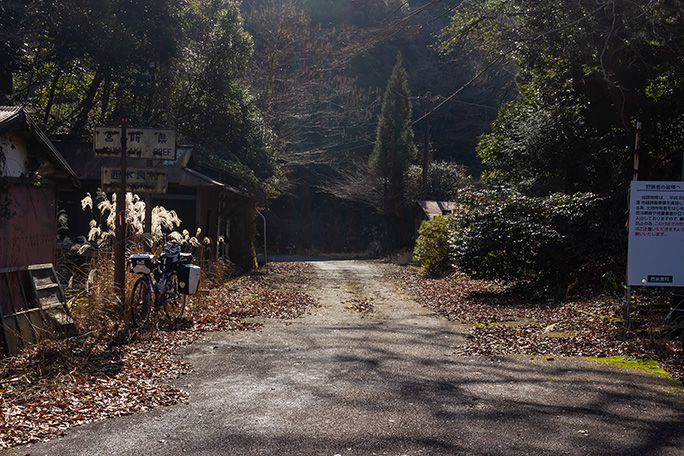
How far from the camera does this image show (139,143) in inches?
400

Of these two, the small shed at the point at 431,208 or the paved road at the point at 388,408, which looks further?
the small shed at the point at 431,208

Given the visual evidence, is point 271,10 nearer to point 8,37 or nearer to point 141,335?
point 8,37

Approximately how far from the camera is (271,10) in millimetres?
37594

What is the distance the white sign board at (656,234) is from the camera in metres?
8.59

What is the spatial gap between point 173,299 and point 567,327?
6540 millimetres

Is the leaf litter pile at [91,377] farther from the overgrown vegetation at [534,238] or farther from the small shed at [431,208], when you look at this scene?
the small shed at [431,208]

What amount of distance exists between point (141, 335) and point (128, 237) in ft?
7.44

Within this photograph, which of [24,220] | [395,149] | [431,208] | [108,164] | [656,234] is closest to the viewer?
[656,234]

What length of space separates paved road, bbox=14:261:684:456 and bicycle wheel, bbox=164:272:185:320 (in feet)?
5.72

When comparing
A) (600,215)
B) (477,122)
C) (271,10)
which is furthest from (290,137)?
(600,215)

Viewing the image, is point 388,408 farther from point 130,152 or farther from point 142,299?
point 130,152

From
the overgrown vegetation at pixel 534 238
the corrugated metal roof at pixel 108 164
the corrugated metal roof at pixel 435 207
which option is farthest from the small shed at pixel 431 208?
the overgrown vegetation at pixel 534 238

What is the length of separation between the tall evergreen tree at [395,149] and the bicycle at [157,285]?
3153 cm

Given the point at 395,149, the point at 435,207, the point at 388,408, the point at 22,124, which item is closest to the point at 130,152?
the point at 22,124
